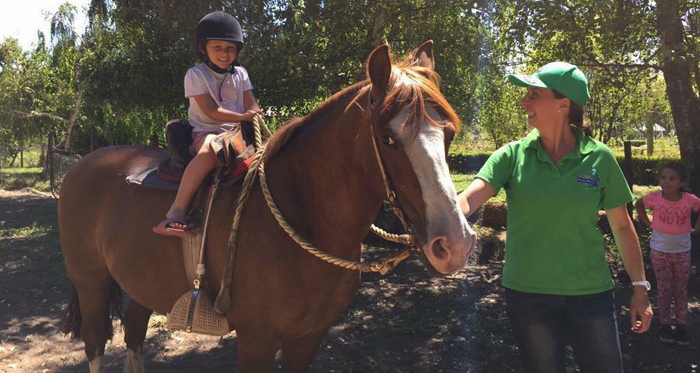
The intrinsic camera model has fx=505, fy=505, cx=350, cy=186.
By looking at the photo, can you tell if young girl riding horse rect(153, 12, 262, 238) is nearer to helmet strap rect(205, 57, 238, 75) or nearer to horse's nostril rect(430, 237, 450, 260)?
helmet strap rect(205, 57, 238, 75)

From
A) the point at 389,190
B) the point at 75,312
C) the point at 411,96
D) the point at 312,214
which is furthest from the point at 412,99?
the point at 75,312

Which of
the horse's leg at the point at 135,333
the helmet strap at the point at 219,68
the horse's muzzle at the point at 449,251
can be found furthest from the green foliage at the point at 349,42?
the horse's muzzle at the point at 449,251

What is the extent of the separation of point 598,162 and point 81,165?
3472mm

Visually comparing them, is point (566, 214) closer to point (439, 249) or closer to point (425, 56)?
point (439, 249)

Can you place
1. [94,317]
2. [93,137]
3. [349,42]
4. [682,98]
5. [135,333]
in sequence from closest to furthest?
[94,317] → [135,333] → [682,98] → [349,42] → [93,137]

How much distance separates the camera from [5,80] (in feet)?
80.8

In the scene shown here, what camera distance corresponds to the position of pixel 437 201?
1.76 m

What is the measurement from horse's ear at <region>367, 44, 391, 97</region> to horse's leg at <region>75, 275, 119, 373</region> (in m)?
2.69

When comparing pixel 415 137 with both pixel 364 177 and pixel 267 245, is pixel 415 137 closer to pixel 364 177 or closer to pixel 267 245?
pixel 364 177

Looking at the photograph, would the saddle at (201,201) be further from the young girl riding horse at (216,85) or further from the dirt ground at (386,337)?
the dirt ground at (386,337)

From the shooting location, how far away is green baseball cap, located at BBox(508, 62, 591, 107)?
227 cm

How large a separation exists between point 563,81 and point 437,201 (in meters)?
0.98

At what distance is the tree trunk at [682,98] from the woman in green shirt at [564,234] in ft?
17.1

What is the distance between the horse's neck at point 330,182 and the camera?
2211 mm
